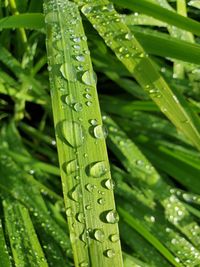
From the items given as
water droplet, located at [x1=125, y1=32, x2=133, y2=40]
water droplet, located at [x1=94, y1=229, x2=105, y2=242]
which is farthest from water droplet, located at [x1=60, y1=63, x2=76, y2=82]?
water droplet, located at [x1=94, y1=229, x2=105, y2=242]

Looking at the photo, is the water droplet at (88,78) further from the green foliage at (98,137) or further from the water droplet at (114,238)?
the water droplet at (114,238)

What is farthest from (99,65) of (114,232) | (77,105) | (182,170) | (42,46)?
(114,232)

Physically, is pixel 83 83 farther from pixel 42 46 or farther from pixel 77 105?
pixel 42 46

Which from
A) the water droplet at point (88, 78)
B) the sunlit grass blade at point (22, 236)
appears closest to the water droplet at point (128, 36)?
the water droplet at point (88, 78)

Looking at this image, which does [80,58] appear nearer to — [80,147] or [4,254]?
[80,147]

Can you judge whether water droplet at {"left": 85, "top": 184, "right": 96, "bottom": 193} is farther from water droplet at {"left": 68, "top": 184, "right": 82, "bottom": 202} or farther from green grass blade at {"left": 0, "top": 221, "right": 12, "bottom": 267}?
green grass blade at {"left": 0, "top": 221, "right": 12, "bottom": 267}

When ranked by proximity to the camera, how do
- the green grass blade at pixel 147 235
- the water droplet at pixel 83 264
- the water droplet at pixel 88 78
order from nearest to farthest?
the water droplet at pixel 83 264
the water droplet at pixel 88 78
the green grass blade at pixel 147 235
